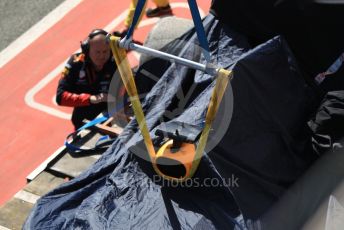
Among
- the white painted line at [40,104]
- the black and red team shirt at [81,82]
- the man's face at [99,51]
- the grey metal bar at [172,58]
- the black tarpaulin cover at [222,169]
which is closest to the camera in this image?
the grey metal bar at [172,58]

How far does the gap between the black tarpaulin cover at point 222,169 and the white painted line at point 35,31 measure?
391 cm

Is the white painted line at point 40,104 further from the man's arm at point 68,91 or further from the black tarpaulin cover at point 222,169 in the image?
the black tarpaulin cover at point 222,169

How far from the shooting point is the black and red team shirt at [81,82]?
18.4ft

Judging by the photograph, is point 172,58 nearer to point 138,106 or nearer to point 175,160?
point 138,106

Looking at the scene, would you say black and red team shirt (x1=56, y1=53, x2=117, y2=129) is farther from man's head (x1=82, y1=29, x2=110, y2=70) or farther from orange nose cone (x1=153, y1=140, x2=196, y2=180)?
orange nose cone (x1=153, y1=140, x2=196, y2=180)

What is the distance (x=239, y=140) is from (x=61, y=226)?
1.40 metres

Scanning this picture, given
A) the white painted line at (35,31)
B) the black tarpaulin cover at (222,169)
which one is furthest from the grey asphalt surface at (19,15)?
the black tarpaulin cover at (222,169)

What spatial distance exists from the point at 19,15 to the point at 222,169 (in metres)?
5.63

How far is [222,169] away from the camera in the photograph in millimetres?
3844

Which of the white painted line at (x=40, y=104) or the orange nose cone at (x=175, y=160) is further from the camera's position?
the white painted line at (x=40, y=104)

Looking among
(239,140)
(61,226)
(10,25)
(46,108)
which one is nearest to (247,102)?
(239,140)

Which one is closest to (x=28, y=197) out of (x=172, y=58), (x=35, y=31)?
(x=172, y=58)

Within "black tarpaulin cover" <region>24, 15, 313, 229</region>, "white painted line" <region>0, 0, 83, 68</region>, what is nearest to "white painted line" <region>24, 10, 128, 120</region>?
"white painted line" <region>0, 0, 83, 68</region>

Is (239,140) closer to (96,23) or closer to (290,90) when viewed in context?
(290,90)
